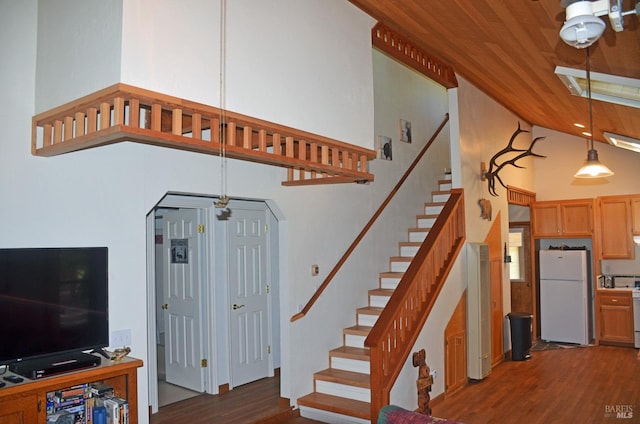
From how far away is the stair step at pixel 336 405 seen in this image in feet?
15.5

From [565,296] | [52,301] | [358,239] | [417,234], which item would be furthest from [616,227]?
[52,301]

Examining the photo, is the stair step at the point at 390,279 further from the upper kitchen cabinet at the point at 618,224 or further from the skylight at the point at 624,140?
the upper kitchen cabinet at the point at 618,224

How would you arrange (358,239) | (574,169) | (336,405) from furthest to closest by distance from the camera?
(574,169) < (358,239) < (336,405)

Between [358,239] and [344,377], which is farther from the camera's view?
[358,239]

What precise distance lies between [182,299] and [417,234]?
3.41 metres

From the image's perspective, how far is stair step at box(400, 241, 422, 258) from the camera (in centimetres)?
704

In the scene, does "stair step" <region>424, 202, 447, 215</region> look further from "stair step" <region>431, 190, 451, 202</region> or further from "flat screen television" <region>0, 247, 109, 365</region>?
"flat screen television" <region>0, 247, 109, 365</region>

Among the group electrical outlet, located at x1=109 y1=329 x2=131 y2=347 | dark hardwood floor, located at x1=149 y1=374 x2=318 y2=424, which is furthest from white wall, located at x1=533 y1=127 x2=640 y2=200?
electrical outlet, located at x1=109 y1=329 x2=131 y2=347

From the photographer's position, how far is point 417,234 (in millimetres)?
7297

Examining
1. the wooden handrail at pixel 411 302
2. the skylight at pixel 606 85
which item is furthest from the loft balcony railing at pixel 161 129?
the skylight at pixel 606 85

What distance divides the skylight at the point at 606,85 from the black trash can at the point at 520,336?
151 inches

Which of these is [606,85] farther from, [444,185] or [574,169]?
[574,169]

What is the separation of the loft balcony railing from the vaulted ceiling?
4.55 ft

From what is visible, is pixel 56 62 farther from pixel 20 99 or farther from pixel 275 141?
pixel 275 141
